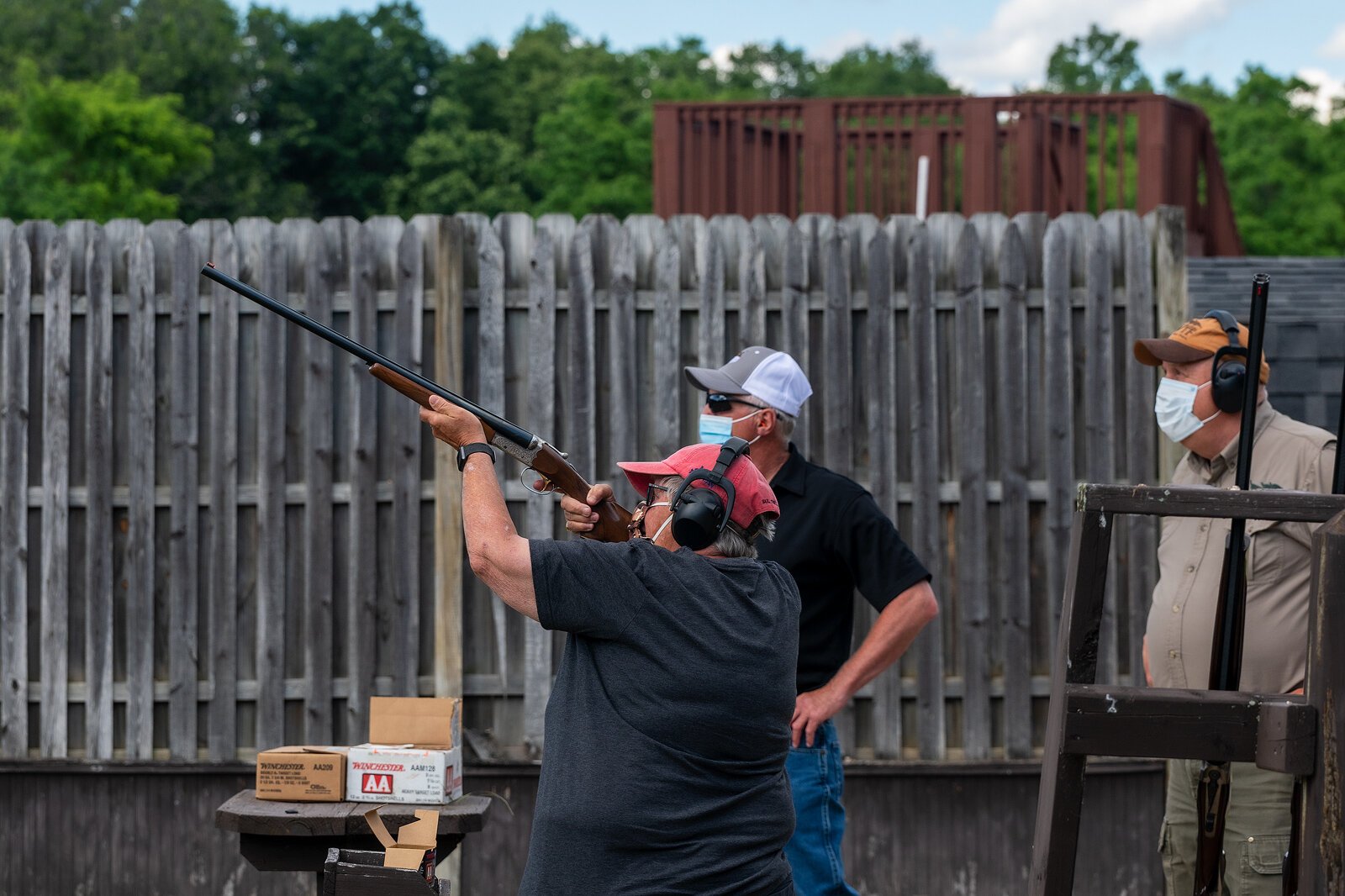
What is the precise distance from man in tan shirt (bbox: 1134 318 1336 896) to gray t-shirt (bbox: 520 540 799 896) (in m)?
1.53

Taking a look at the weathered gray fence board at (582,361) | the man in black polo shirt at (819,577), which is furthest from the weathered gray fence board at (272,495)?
the man in black polo shirt at (819,577)

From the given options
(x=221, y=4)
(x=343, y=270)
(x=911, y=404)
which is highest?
(x=221, y=4)

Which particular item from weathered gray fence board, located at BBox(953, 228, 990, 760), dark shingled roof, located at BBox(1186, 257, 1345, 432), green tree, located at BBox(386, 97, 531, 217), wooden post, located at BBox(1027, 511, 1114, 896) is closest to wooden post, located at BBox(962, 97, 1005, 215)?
dark shingled roof, located at BBox(1186, 257, 1345, 432)

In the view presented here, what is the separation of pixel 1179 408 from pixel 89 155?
3719cm

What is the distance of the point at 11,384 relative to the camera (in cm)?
608

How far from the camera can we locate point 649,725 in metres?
2.63

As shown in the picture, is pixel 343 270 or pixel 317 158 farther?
pixel 317 158

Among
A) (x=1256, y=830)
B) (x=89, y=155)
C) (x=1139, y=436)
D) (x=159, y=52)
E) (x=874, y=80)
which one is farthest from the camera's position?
(x=874, y=80)

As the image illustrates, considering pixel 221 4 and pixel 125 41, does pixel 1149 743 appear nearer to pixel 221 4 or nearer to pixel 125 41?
pixel 125 41

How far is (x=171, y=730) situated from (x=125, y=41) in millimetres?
51918

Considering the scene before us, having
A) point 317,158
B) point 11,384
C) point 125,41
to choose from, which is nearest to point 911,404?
point 11,384

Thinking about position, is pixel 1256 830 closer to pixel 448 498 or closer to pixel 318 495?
pixel 448 498

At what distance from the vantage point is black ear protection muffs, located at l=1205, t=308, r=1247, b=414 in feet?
12.4

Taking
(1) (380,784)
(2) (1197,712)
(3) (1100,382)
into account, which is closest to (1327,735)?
(2) (1197,712)
